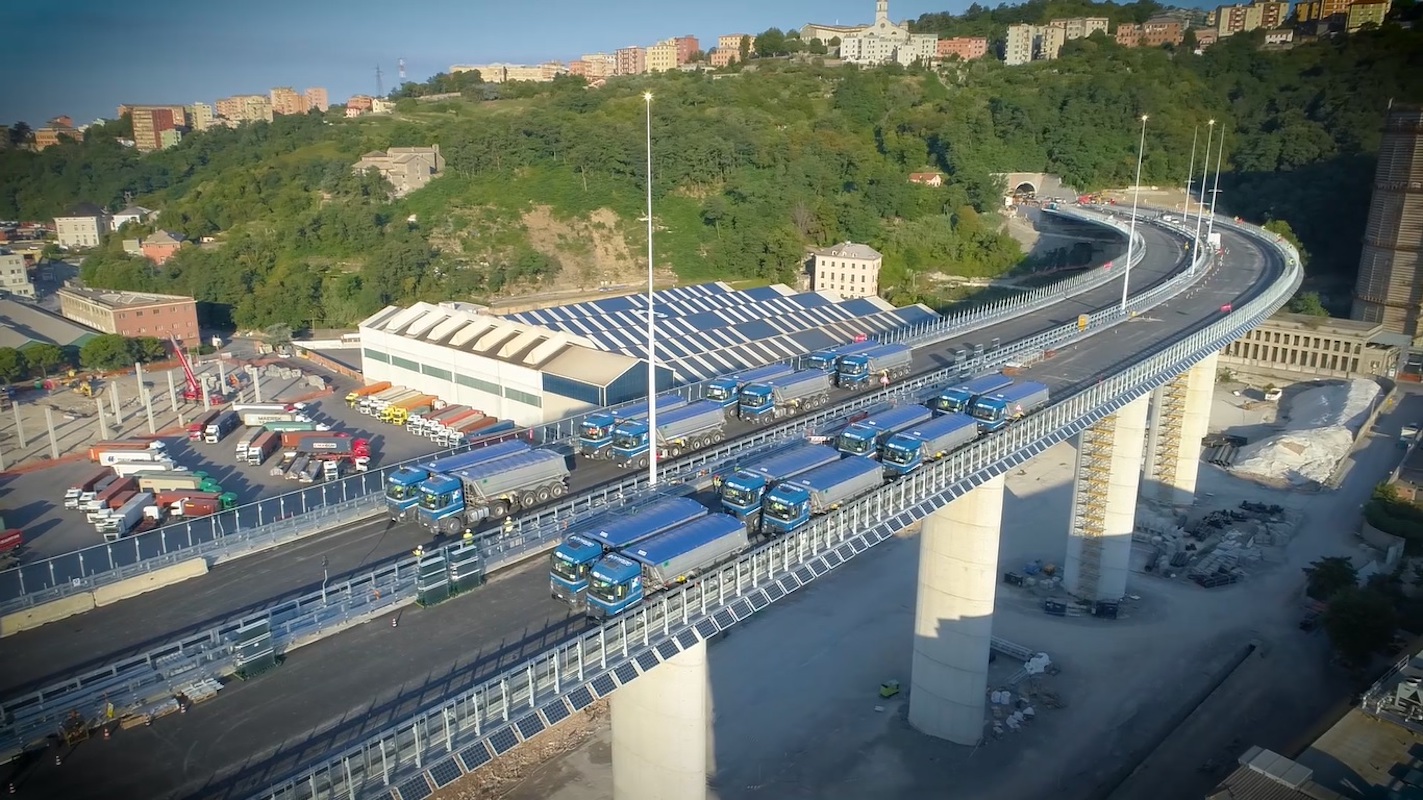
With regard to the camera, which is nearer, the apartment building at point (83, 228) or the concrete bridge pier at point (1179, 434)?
the concrete bridge pier at point (1179, 434)

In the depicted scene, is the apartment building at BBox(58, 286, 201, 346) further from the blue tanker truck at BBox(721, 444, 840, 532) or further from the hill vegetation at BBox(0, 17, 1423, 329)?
the blue tanker truck at BBox(721, 444, 840, 532)

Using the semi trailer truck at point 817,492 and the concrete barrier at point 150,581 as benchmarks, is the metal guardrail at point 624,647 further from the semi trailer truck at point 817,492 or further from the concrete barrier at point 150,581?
the concrete barrier at point 150,581

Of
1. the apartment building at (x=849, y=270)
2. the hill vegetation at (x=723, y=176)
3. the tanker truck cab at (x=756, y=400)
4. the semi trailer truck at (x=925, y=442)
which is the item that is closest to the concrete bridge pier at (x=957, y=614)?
the semi trailer truck at (x=925, y=442)

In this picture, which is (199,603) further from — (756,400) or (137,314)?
(137,314)

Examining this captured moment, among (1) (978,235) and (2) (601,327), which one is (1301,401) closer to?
(1) (978,235)

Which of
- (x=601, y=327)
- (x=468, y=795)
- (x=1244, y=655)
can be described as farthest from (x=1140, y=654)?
(x=601, y=327)

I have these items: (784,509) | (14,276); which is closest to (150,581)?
(784,509)
